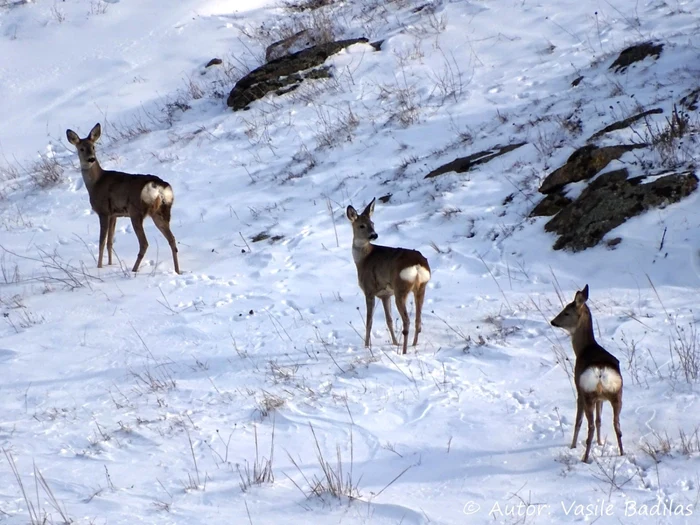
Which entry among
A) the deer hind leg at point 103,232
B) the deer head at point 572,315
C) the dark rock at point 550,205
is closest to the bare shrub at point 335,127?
the deer hind leg at point 103,232

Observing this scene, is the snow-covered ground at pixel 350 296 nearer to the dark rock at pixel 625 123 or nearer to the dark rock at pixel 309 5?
the dark rock at pixel 625 123

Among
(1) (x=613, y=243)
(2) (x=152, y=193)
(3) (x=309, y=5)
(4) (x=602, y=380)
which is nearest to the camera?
(4) (x=602, y=380)

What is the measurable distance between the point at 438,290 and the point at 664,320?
7.61ft

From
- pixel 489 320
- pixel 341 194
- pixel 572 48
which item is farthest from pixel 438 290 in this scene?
pixel 572 48

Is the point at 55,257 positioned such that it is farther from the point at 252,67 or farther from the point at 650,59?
the point at 650,59

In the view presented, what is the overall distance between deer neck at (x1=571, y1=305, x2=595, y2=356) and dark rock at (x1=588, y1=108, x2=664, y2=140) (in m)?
4.67

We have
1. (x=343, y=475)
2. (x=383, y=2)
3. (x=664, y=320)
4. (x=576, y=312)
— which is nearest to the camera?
(x=343, y=475)

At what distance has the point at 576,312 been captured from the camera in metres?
6.26

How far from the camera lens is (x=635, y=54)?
12.4m

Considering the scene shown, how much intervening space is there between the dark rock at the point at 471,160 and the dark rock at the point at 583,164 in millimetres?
1207

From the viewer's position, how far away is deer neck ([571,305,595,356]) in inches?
243

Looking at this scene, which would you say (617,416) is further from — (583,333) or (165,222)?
(165,222)

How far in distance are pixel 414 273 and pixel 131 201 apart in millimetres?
4243

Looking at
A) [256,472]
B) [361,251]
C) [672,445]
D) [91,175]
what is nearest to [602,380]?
[672,445]
